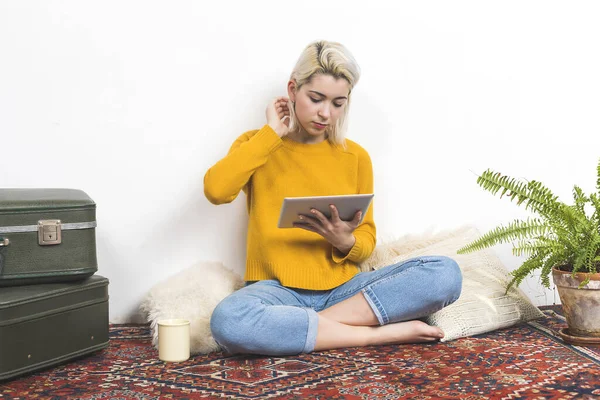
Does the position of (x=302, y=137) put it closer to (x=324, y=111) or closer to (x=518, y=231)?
(x=324, y=111)

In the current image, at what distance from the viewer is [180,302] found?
2.11m

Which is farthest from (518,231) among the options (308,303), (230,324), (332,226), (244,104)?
(244,104)

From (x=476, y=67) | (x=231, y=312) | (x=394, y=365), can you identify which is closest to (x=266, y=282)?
(x=231, y=312)

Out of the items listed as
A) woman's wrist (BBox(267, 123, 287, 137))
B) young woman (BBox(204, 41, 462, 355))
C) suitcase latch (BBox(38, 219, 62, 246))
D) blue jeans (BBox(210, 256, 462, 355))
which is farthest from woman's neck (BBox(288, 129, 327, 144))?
suitcase latch (BBox(38, 219, 62, 246))

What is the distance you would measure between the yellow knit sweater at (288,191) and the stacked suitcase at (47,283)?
422mm

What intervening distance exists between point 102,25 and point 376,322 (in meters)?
1.34

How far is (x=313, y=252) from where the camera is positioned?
2.17 metres

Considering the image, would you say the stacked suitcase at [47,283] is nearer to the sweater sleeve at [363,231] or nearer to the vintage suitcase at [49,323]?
the vintage suitcase at [49,323]

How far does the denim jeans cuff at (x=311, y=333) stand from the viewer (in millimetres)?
1906

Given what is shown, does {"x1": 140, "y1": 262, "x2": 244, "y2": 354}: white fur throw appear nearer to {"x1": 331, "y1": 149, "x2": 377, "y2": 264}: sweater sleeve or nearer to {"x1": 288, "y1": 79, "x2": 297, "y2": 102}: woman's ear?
{"x1": 331, "y1": 149, "x2": 377, "y2": 264}: sweater sleeve

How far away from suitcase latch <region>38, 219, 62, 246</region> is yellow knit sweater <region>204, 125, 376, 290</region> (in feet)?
1.51

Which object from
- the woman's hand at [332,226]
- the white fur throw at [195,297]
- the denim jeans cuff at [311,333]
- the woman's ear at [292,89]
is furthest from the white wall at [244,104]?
the denim jeans cuff at [311,333]

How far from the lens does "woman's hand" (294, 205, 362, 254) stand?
1.97 metres

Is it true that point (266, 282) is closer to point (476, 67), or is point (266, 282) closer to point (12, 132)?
point (12, 132)
